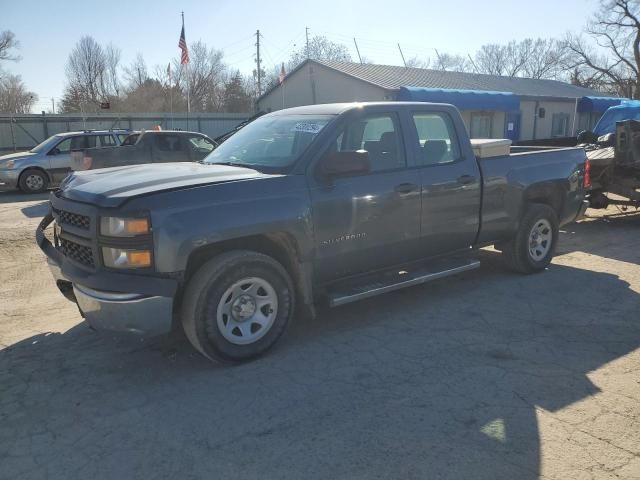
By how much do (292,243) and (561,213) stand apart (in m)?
4.06

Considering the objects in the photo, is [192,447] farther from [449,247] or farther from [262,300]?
[449,247]

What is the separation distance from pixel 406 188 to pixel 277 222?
4.67 ft

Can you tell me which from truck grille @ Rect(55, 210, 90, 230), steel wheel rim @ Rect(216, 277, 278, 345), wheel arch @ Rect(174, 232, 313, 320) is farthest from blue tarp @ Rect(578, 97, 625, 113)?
truck grille @ Rect(55, 210, 90, 230)

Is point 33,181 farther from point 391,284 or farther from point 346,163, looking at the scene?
point 346,163

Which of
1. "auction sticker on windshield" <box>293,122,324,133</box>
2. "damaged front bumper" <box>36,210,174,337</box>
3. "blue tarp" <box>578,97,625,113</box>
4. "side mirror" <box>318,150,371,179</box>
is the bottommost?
"damaged front bumper" <box>36,210,174,337</box>

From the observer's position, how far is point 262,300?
4.08 m

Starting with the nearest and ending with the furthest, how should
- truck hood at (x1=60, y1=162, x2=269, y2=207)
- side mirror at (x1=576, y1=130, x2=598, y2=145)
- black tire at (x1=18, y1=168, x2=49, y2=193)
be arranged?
truck hood at (x1=60, y1=162, x2=269, y2=207)
side mirror at (x1=576, y1=130, x2=598, y2=145)
black tire at (x1=18, y1=168, x2=49, y2=193)

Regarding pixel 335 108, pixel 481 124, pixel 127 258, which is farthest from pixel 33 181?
pixel 481 124

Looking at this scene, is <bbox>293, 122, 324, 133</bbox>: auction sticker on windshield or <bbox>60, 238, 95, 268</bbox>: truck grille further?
<bbox>293, 122, 324, 133</bbox>: auction sticker on windshield

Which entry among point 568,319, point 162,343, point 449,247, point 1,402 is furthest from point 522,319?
point 1,402

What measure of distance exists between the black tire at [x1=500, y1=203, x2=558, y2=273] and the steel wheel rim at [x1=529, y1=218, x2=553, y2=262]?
1 cm

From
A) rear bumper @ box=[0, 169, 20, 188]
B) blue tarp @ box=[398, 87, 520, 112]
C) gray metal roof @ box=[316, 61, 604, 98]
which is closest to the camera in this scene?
rear bumper @ box=[0, 169, 20, 188]

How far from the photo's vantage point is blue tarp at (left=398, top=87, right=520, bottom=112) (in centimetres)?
2266

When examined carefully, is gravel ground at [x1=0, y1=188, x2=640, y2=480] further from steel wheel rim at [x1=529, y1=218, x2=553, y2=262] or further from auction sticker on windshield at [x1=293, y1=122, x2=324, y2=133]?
auction sticker on windshield at [x1=293, y1=122, x2=324, y2=133]
